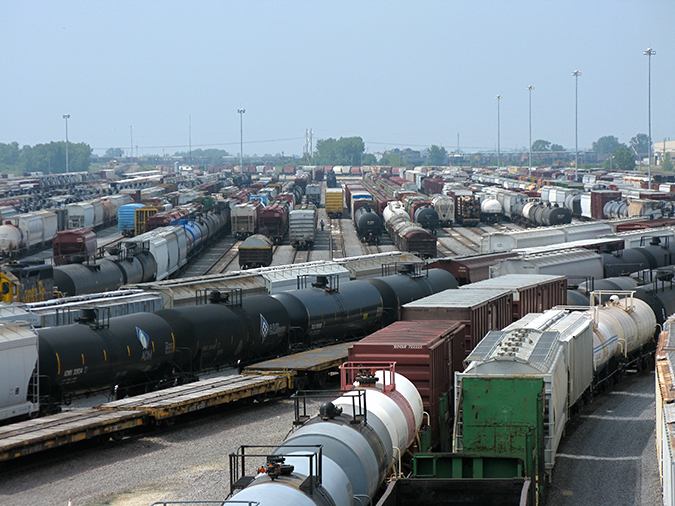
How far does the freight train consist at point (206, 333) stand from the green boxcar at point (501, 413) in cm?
1025

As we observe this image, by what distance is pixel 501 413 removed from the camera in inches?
648

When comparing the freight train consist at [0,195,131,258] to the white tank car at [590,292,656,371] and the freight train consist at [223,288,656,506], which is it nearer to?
the white tank car at [590,292,656,371]

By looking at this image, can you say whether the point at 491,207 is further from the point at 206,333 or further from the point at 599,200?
the point at 206,333

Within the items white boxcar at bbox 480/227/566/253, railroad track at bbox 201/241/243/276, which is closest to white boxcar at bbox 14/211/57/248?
railroad track at bbox 201/241/243/276

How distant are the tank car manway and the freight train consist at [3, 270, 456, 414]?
2.58 ft

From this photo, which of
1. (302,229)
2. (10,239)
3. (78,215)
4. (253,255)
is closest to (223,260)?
(302,229)

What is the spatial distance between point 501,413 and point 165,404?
923 centimetres

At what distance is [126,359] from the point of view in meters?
22.3

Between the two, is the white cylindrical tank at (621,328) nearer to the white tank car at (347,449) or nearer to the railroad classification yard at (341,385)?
the railroad classification yard at (341,385)

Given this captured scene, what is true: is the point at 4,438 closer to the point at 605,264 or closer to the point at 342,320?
the point at 342,320

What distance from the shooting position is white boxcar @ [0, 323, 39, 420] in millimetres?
19917

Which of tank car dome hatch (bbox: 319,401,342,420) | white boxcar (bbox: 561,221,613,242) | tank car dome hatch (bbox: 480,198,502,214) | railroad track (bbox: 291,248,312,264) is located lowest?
railroad track (bbox: 291,248,312,264)

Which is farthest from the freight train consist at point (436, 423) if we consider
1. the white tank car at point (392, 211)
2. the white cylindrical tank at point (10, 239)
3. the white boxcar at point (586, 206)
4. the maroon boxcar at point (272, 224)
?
the white boxcar at point (586, 206)

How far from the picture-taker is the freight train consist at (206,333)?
2120 cm
